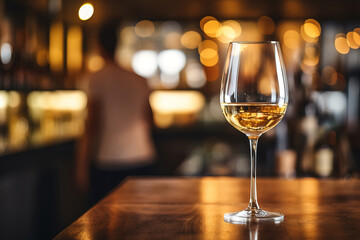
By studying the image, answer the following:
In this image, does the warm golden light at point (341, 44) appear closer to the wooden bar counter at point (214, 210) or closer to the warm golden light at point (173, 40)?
the warm golden light at point (173, 40)

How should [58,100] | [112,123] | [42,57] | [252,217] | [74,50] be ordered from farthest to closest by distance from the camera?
[74,50] < [58,100] < [42,57] < [112,123] < [252,217]

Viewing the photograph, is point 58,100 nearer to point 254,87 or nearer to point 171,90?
point 171,90

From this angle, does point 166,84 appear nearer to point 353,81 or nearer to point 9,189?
point 353,81

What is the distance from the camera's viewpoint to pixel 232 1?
489cm

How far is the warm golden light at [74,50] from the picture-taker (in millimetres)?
5180

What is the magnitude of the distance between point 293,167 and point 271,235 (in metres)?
1.66

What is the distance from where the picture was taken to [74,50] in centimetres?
536

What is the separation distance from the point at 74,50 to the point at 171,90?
1191mm

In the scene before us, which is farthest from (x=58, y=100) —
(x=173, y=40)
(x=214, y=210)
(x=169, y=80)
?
(x=214, y=210)

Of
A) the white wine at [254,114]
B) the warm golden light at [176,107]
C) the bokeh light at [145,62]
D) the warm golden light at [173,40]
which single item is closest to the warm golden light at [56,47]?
the bokeh light at [145,62]

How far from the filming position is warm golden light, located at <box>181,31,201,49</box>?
6172 millimetres

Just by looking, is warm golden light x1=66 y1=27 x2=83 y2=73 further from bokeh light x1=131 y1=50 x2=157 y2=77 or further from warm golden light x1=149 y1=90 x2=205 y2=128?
warm golden light x1=149 y1=90 x2=205 y2=128

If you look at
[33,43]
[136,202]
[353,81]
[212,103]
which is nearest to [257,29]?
[212,103]

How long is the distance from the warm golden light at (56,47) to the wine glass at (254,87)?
389 centimetres
